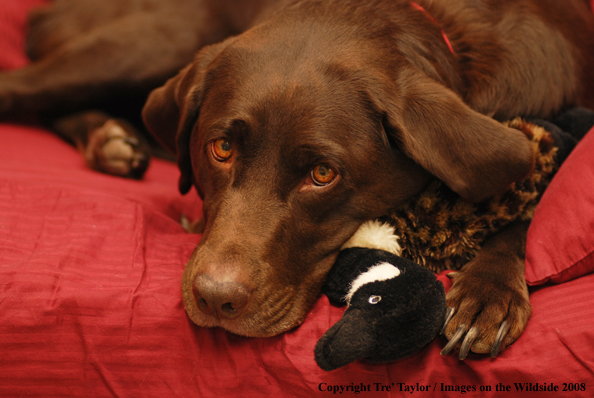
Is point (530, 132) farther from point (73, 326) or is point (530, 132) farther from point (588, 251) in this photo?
point (73, 326)

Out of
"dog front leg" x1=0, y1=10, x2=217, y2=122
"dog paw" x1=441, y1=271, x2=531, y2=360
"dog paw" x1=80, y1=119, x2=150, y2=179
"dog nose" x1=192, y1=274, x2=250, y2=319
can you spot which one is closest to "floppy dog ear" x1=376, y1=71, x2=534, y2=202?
"dog paw" x1=441, y1=271, x2=531, y2=360

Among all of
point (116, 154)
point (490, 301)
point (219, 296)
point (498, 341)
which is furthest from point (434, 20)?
point (116, 154)

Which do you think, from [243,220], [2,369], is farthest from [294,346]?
[2,369]

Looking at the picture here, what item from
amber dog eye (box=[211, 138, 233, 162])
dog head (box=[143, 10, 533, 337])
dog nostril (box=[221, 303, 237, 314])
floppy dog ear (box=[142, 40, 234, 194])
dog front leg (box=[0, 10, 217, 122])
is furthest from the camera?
dog front leg (box=[0, 10, 217, 122])

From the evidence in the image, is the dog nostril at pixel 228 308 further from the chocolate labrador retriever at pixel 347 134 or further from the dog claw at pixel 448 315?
the dog claw at pixel 448 315

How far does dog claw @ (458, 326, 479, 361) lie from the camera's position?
4.00ft

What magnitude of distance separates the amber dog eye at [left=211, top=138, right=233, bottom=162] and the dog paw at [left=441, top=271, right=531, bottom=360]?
0.73 meters

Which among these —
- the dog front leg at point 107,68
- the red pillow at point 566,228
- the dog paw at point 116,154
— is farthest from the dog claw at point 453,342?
the dog front leg at point 107,68

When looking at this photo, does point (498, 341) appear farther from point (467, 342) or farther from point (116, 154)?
point (116, 154)

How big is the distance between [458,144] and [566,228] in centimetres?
A: 36

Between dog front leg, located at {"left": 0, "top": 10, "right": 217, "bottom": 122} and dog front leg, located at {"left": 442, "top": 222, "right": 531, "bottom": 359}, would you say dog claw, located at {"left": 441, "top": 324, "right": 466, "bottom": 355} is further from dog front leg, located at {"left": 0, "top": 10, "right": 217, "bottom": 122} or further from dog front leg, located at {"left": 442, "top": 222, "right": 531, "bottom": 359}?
dog front leg, located at {"left": 0, "top": 10, "right": 217, "bottom": 122}

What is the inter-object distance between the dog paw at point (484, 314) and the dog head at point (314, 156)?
0.25 meters

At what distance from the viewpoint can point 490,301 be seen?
4.34 feet

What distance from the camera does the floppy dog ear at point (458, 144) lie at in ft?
4.69
